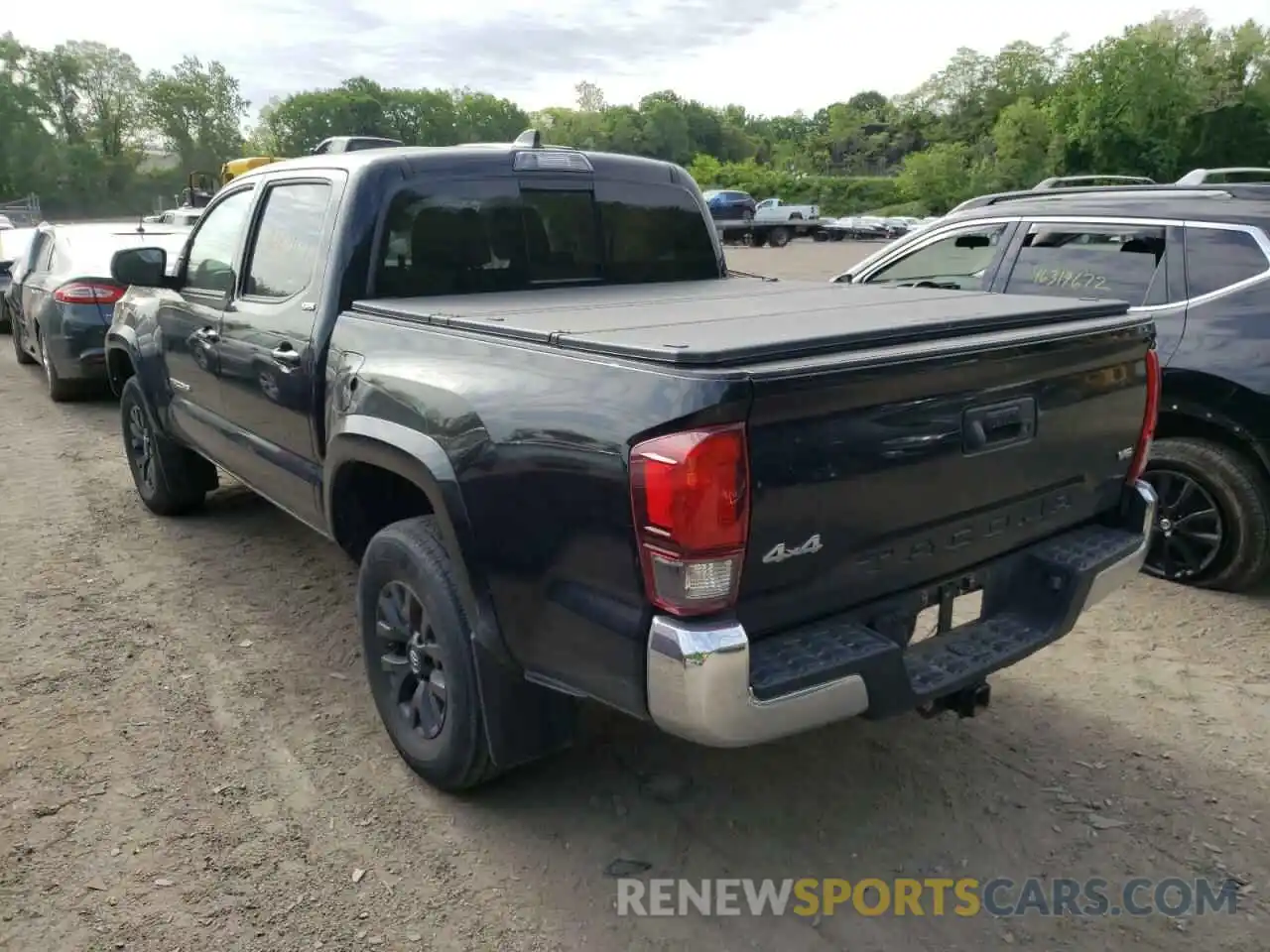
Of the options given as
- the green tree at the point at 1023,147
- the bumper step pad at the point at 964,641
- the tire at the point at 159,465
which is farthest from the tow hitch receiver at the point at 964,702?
the green tree at the point at 1023,147

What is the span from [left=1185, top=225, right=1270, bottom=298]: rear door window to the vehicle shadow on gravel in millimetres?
1974

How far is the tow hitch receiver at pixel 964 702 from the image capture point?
2.87m

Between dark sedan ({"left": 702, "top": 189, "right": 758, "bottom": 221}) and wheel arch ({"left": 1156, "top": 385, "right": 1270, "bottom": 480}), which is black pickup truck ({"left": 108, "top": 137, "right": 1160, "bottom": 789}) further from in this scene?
dark sedan ({"left": 702, "top": 189, "right": 758, "bottom": 221})

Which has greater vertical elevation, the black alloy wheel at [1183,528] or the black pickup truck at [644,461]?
the black pickup truck at [644,461]

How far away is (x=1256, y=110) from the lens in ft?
167

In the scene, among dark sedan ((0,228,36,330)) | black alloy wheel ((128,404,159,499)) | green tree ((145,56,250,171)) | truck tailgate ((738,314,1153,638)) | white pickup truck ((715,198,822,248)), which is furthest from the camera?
green tree ((145,56,250,171))

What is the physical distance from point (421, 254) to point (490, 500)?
5.02 feet

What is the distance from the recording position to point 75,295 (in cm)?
850

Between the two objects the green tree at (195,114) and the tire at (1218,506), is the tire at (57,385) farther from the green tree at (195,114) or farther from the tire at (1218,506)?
the green tree at (195,114)

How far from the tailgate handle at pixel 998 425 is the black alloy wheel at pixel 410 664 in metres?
1.60

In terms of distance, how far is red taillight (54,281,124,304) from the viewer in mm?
8500

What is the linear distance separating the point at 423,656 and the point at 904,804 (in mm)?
1569

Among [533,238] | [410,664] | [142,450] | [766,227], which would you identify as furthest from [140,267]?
[766,227]

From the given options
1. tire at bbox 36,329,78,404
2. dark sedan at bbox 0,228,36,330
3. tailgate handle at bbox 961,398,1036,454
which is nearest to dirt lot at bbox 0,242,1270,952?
tailgate handle at bbox 961,398,1036,454
